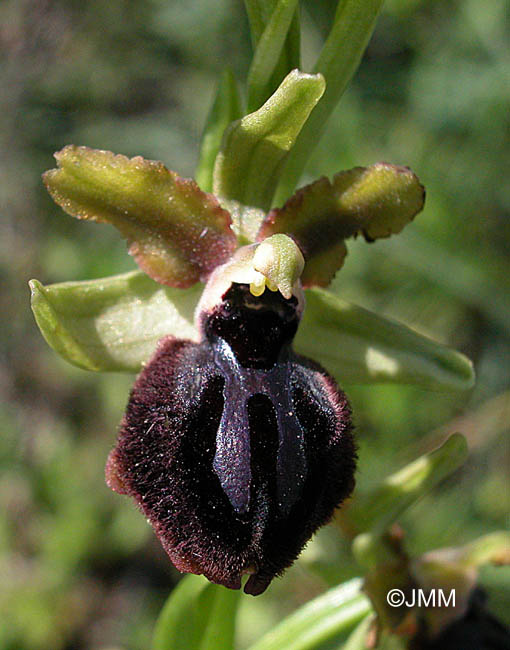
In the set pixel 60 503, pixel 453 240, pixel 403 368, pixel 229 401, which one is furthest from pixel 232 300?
pixel 60 503

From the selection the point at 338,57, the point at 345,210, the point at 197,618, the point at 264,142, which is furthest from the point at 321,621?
the point at 338,57

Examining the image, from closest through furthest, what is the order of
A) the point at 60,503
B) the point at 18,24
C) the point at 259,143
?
the point at 259,143
the point at 60,503
the point at 18,24

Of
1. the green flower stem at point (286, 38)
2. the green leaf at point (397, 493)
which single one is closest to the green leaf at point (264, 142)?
the green flower stem at point (286, 38)

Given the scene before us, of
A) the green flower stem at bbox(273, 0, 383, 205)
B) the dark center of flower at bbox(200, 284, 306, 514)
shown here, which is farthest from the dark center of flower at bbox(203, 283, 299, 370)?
the green flower stem at bbox(273, 0, 383, 205)

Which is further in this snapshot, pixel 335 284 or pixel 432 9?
pixel 432 9

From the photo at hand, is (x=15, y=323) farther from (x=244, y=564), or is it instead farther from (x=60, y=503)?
(x=244, y=564)
